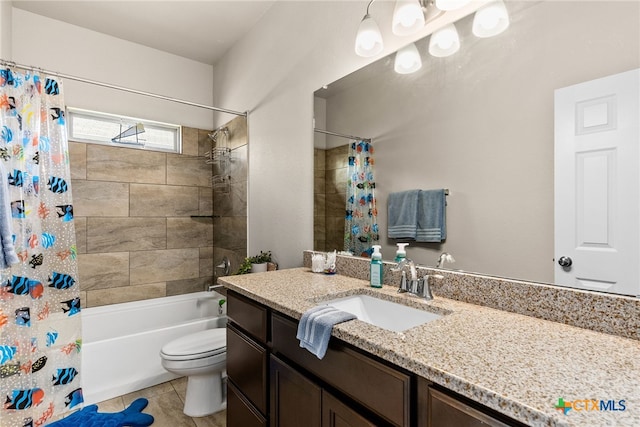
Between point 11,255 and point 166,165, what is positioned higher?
point 166,165

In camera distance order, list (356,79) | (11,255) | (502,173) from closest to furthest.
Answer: (502,173)
(11,255)
(356,79)

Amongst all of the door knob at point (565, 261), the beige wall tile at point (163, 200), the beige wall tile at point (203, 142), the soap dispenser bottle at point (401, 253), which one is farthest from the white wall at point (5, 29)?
the door knob at point (565, 261)

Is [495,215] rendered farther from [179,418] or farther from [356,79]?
[179,418]

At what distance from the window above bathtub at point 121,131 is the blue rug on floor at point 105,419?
2.07 meters

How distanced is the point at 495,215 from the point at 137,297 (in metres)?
3.01

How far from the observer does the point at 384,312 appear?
1288 mm

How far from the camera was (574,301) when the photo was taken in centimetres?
93

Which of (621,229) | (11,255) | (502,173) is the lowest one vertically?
(11,255)

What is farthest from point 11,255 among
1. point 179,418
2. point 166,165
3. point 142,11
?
point 142,11

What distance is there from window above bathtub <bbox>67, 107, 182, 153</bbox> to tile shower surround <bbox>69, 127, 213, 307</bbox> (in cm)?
7

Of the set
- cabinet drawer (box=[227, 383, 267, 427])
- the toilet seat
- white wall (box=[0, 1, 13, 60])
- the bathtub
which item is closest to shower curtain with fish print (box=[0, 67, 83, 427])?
the bathtub

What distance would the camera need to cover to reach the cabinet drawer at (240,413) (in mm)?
1337

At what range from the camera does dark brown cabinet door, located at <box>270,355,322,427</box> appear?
1021mm

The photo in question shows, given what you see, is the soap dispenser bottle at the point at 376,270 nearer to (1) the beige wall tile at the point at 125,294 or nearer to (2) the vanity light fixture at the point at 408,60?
(2) the vanity light fixture at the point at 408,60
